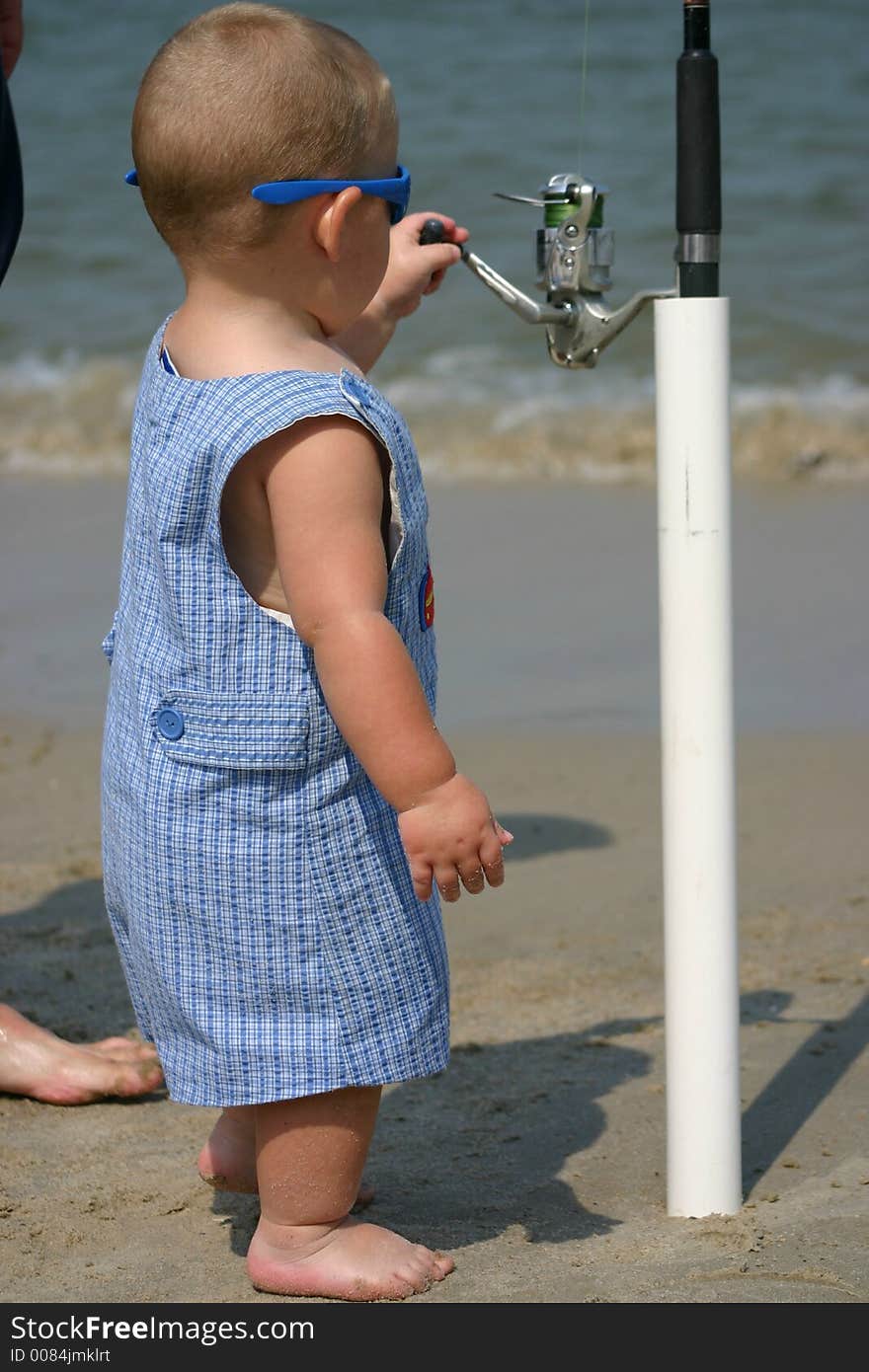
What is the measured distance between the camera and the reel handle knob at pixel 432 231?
2.24 metres

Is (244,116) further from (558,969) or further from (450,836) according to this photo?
(558,969)

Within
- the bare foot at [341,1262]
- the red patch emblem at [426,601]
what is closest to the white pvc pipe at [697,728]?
the red patch emblem at [426,601]

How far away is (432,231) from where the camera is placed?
7.36 feet

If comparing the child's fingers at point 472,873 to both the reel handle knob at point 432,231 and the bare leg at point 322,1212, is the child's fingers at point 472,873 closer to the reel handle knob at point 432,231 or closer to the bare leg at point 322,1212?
the bare leg at point 322,1212

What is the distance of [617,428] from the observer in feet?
25.1

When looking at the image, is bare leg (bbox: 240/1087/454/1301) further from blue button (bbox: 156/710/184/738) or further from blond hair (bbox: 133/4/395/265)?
blond hair (bbox: 133/4/395/265)

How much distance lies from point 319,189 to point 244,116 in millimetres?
A: 106

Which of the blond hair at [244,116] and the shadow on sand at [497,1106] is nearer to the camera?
the blond hair at [244,116]

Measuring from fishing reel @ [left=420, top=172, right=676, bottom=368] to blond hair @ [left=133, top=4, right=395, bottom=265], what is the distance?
14.2 inches

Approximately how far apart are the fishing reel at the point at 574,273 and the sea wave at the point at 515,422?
15.4ft

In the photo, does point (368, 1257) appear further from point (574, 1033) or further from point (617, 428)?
point (617, 428)

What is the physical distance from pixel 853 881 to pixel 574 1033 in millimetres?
824

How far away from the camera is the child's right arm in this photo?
174cm

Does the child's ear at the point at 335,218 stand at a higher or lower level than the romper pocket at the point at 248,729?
higher
